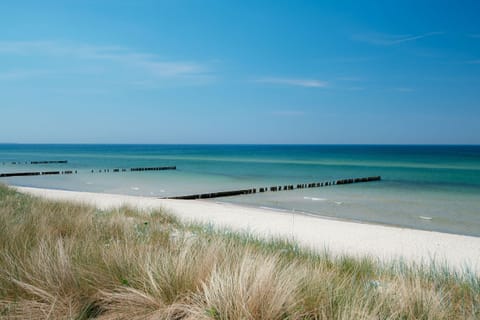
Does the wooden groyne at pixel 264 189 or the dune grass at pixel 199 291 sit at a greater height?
the dune grass at pixel 199 291

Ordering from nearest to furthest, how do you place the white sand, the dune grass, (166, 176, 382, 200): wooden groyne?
the dune grass < the white sand < (166, 176, 382, 200): wooden groyne

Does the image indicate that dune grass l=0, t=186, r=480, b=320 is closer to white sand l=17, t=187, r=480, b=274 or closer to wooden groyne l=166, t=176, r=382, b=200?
white sand l=17, t=187, r=480, b=274

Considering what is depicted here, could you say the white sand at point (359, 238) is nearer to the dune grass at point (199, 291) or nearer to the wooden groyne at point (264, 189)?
the dune grass at point (199, 291)

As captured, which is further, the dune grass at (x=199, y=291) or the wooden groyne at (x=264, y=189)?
the wooden groyne at (x=264, y=189)

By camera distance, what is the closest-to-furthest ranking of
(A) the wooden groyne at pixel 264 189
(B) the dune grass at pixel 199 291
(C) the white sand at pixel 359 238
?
(B) the dune grass at pixel 199 291, (C) the white sand at pixel 359 238, (A) the wooden groyne at pixel 264 189

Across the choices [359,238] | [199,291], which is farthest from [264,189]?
[199,291]

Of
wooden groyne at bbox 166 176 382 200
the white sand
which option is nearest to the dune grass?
the white sand

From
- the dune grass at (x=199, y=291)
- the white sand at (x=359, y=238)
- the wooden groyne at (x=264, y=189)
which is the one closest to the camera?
the dune grass at (x=199, y=291)

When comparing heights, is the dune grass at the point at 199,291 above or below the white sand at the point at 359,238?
above

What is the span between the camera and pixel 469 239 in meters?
10.3

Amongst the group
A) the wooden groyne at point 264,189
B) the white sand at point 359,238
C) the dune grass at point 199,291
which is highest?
the dune grass at point 199,291

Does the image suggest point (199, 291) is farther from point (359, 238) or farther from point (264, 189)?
point (264, 189)

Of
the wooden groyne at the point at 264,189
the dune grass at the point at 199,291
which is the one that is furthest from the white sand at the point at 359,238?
the wooden groyne at the point at 264,189

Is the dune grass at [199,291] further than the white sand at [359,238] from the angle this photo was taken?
No
